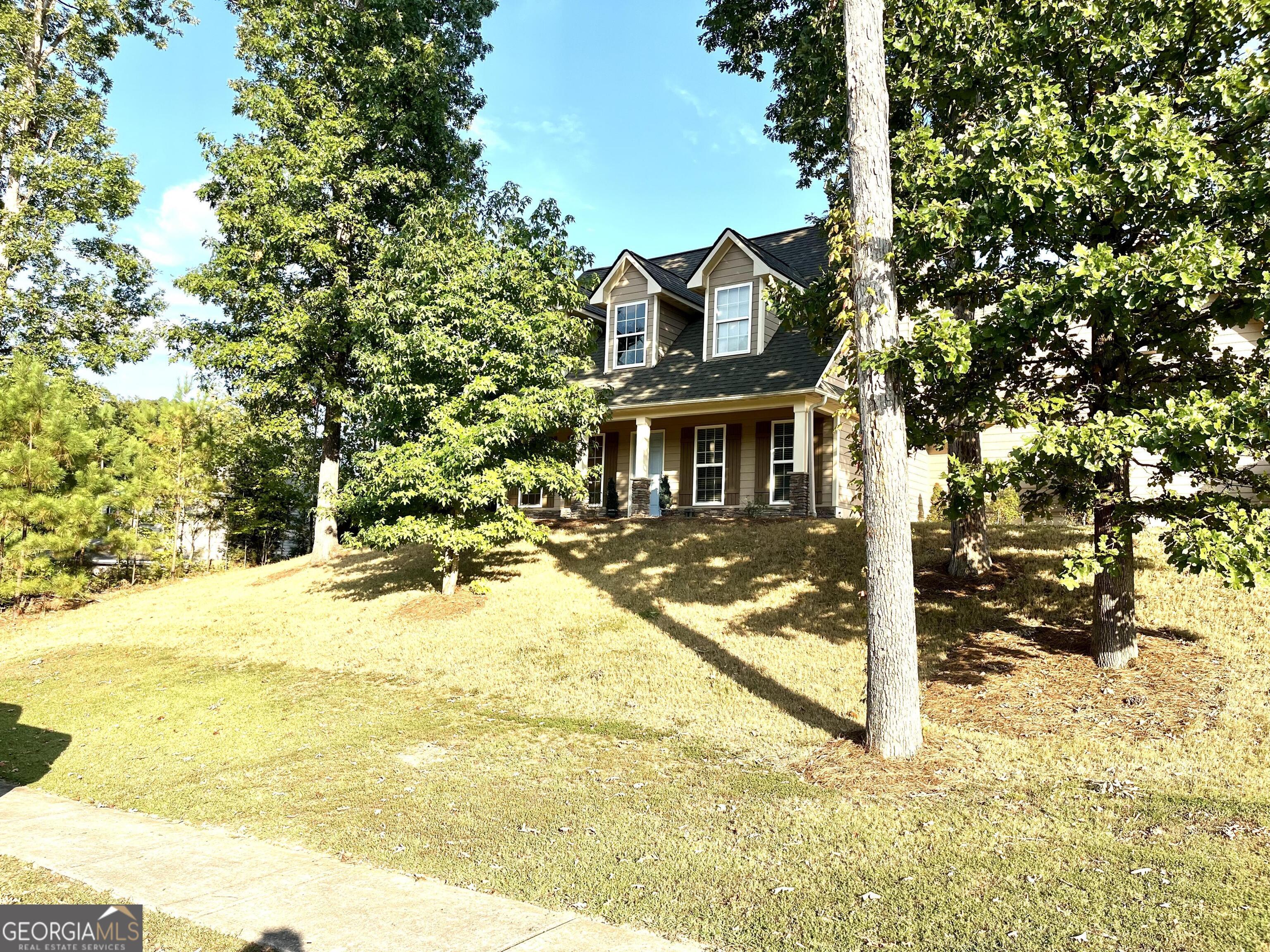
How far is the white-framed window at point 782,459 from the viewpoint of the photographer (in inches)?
724

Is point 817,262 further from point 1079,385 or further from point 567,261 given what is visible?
point 1079,385

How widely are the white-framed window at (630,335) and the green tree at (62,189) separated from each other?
13.1 m

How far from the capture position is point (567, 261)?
15016 millimetres

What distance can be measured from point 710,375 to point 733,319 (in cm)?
153

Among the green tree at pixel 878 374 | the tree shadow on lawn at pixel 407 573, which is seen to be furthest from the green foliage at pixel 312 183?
the green tree at pixel 878 374

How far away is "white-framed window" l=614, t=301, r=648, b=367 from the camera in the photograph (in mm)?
20781

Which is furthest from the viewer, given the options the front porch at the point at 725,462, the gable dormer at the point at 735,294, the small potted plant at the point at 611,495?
the small potted plant at the point at 611,495

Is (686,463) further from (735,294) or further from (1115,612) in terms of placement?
(1115,612)

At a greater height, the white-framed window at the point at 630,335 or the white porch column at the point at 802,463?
the white-framed window at the point at 630,335

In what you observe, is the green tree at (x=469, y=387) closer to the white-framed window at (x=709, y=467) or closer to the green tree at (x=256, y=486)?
the white-framed window at (x=709, y=467)

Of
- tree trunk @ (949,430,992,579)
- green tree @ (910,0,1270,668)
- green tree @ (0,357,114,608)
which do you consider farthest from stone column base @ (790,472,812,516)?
green tree @ (0,357,114,608)

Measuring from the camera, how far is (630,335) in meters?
21.0

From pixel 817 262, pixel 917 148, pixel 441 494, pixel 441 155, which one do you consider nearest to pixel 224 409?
pixel 441 155

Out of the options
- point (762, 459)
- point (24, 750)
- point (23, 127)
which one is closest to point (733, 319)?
point (762, 459)
